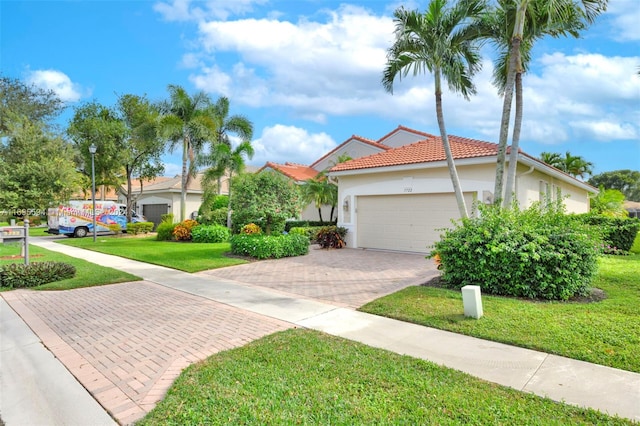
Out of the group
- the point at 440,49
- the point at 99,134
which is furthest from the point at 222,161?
the point at 440,49

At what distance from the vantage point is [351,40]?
34.6 ft

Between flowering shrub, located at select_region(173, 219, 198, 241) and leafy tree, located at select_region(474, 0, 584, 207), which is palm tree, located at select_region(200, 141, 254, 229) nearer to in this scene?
flowering shrub, located at select_region(173, 219, 198, 241)

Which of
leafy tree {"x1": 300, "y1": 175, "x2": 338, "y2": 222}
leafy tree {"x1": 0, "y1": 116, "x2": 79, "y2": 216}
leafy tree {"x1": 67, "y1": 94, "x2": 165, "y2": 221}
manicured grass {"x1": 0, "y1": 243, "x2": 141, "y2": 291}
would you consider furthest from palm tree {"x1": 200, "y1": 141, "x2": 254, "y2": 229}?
manicured grass {"x1": 0, "y1": 243, "x2": 141, "y2": 291}

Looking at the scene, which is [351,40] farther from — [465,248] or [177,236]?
[177,236]

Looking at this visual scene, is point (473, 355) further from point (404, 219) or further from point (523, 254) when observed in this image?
point (404, 219)

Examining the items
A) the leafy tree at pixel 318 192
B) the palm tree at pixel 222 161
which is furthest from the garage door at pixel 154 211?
the leafy tree at pixel 318 192

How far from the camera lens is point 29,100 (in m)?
24.3

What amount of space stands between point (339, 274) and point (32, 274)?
726 centimetres

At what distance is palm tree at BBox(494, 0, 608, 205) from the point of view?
26.2 ft

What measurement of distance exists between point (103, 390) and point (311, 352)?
6.91 feet

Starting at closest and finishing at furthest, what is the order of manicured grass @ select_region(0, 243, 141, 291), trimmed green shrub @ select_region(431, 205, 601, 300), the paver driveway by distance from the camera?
the paver driveway < trimmed green shrub @ select_region(431, 205, 601, 300) < manicured grass @ select_region(0, 243, 141, 291)

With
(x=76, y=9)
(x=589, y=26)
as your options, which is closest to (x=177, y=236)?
(x=76, y=9)

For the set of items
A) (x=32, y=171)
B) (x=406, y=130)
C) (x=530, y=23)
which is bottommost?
(x=32, y=171)

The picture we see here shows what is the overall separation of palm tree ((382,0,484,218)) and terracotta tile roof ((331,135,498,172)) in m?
2.47
